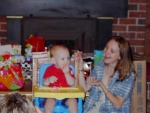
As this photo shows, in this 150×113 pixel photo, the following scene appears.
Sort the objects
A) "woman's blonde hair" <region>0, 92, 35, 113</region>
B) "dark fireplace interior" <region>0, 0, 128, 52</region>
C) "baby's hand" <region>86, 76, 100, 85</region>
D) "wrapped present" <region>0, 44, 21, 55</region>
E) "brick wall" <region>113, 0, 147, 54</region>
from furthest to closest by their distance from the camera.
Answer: "brick wall" <region>113, 0, 147, 54</region>, "dark fireplace interior" <region>0, 0, 128, 52</region>, "wrapped present" <region>0, 44, 21, 55</region>, "baby's hand" <region>86, 76, 100, 85</region>, "woman's blonde hair" <region>0, 92, 35, 113</region>

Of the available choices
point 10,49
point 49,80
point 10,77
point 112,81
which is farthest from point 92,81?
point 10,49

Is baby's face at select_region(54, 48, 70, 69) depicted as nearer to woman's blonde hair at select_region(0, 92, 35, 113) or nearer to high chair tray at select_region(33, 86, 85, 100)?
high chair tray at select_region(33, 86, 85, 100)

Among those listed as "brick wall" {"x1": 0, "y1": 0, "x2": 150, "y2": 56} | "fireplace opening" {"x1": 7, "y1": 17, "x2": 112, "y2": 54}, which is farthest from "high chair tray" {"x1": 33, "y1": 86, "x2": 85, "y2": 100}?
"brick wall" {"x1": 0, "y1": 0, "x2": 150, "y2": 56}

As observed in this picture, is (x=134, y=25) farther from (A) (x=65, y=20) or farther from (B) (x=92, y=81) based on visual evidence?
(B) (x=92, y=81)

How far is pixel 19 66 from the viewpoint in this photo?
2.56 metres

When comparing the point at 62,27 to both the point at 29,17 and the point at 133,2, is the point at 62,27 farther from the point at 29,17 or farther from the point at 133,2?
the point at 133,2

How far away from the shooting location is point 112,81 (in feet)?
8.23

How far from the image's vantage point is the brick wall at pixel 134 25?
3707mm

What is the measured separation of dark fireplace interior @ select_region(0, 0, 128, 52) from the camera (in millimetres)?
3590

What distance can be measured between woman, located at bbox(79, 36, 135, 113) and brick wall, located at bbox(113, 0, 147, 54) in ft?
3.89

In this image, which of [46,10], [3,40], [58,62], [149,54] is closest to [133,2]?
[149,54]

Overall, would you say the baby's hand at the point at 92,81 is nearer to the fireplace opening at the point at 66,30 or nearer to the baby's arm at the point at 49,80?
the baby's arm at the point at 49,80

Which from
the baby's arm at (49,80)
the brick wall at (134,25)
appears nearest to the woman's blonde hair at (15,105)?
the baby's arm at (49,80)

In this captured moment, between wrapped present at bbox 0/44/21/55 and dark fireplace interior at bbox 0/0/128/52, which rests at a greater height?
dark fireplace interior at bbox 0/0/128/52
